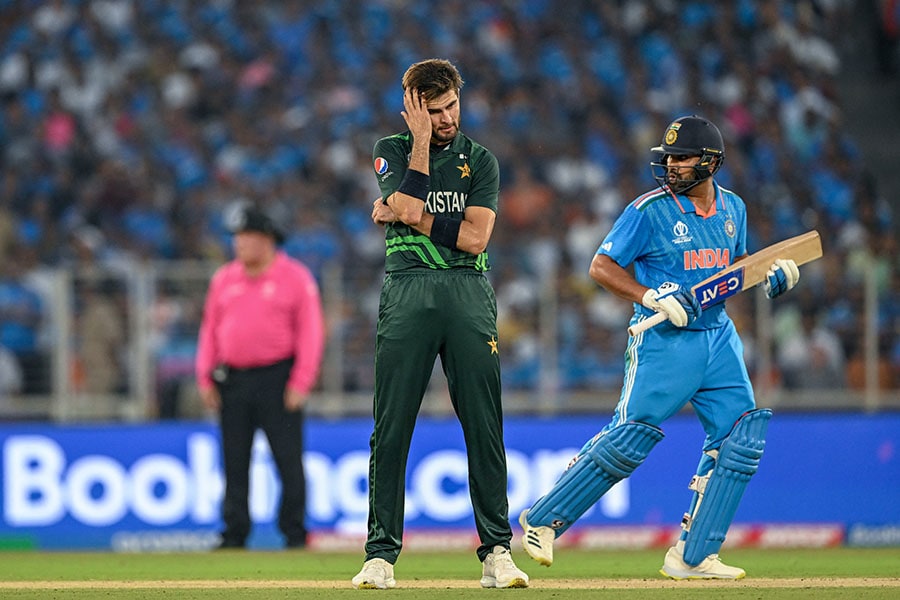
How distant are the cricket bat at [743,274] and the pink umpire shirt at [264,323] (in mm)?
3778

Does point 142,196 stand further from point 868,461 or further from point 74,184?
point 868,461

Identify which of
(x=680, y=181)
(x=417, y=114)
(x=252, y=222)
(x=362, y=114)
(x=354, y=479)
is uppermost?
(x=362, y=114)

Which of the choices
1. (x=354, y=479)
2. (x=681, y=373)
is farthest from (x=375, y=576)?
(x=354, y=479)

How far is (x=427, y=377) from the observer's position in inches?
279

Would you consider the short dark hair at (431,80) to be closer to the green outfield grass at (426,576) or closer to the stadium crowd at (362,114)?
the green outfield grass at (426,576)

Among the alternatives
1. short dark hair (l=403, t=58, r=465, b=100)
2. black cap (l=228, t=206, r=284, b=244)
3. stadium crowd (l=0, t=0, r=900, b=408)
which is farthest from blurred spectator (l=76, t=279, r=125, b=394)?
short dark hair (l=403, t=58, r=465, b=100)

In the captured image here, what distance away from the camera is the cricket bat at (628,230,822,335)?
7367 millimetres

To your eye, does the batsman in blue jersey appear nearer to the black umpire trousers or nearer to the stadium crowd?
the black umpire trousers

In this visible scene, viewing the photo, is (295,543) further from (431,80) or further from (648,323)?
(431,80)

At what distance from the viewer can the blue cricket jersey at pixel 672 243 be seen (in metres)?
7.52

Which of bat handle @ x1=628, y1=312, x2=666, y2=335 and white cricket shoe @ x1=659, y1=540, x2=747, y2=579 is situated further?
white cricket shoe @ x1=659, y1=540, x2=747, y2=579

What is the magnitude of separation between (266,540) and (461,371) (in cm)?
594

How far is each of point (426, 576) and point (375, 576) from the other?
1.12 meters

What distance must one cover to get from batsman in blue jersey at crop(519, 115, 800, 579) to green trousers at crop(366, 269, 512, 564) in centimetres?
54
